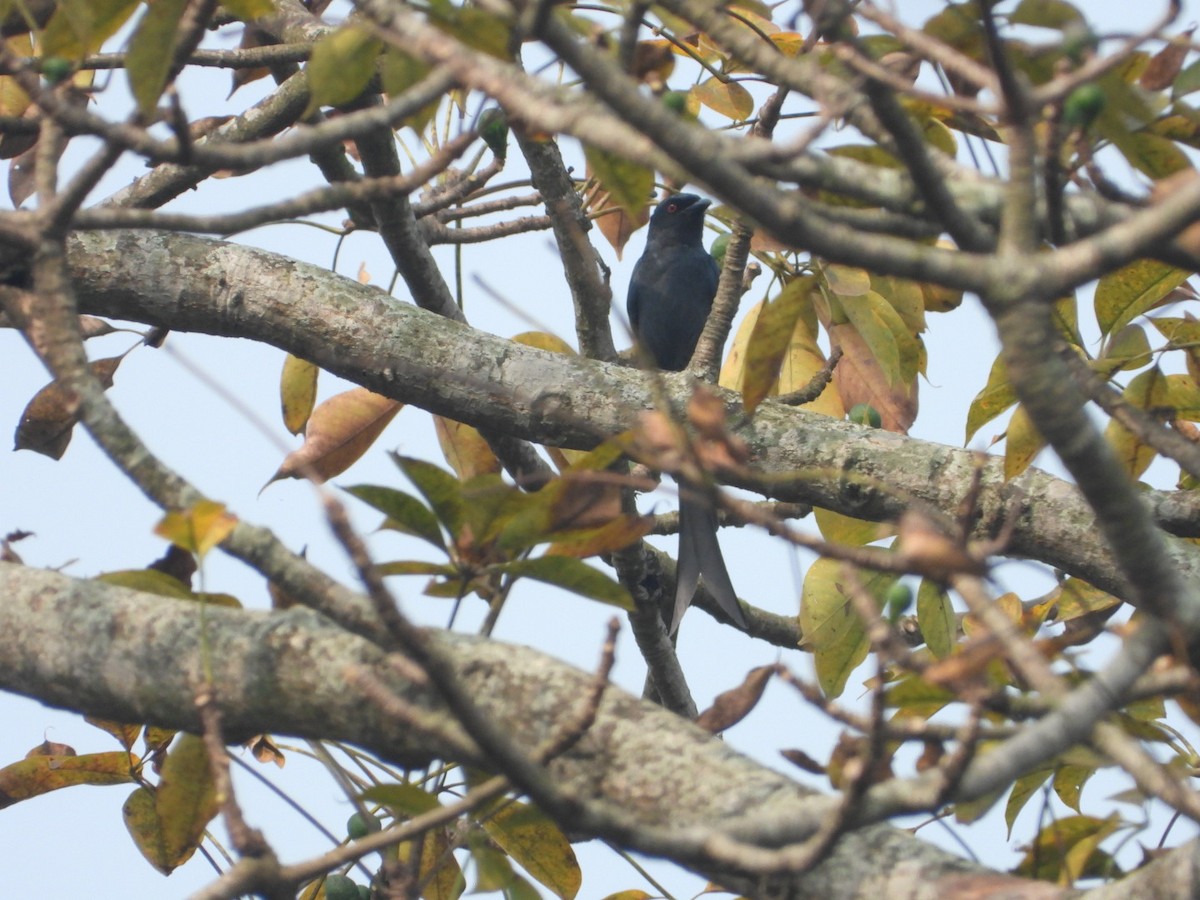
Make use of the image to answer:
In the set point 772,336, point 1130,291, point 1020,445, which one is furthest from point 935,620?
point 772,336

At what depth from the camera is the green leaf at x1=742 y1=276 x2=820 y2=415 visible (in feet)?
5.50

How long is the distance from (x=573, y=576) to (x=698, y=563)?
7.20 ft

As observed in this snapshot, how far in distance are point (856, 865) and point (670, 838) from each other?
308 millimetres

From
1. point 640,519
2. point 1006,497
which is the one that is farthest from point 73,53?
point 1006,497

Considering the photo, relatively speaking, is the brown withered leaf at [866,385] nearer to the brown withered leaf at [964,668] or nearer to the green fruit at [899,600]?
the green fruit at [899,600]

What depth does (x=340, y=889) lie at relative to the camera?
8.93 feet

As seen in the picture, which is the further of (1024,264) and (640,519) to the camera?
(640,519)

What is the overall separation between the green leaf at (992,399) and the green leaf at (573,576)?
124cm

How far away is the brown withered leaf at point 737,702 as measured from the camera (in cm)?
161

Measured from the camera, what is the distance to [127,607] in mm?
1753

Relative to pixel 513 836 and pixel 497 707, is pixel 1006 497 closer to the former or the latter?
pixel 513 836

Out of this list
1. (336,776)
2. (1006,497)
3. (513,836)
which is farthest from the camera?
(1006,497)

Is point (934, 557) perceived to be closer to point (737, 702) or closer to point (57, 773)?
point (737, 702)

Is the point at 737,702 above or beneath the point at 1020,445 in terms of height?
beneath
